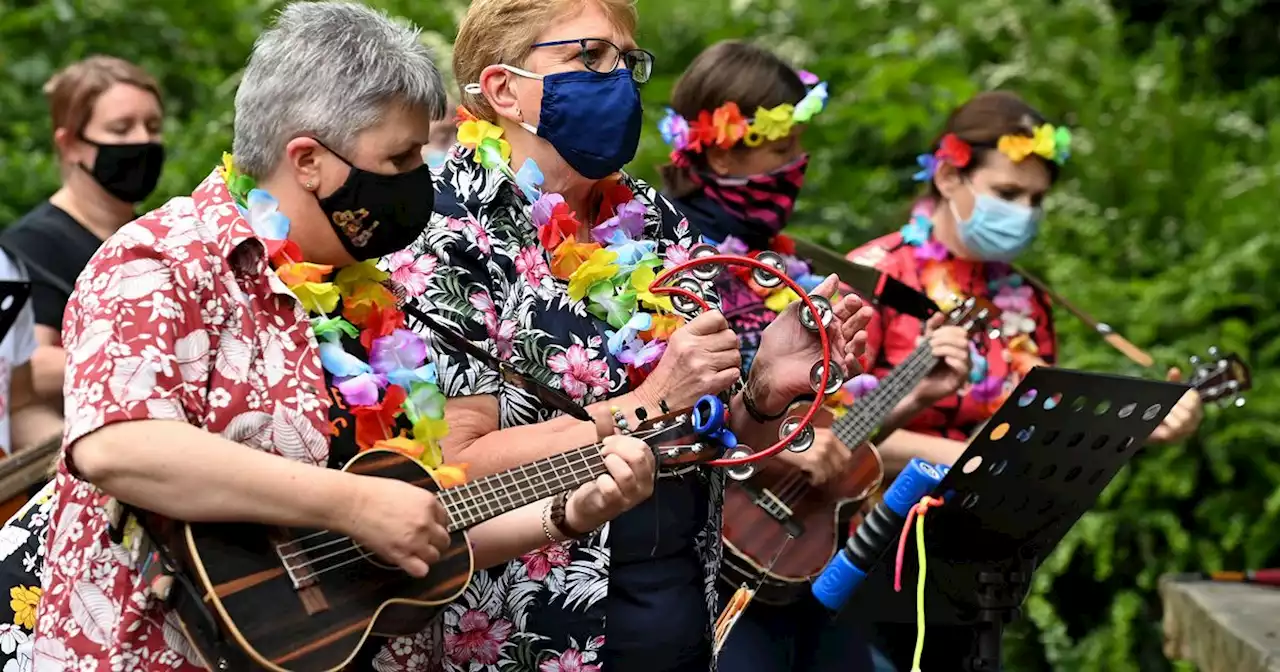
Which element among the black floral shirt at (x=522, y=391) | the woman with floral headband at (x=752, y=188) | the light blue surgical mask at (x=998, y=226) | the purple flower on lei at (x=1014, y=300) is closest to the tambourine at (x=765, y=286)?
the black floral shirt at (x=522, y=391)

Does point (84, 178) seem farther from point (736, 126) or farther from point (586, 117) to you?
Result: point (586, 117)

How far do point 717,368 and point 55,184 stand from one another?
531 centimetres

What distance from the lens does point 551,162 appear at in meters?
3.31

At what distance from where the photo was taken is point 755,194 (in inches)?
174

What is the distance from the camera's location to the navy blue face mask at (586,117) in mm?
3254

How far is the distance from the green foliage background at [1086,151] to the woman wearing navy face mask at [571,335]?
9.03 feet

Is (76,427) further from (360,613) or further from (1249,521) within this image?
(1249,521)

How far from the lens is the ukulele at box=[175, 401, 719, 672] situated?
2443 millimetres

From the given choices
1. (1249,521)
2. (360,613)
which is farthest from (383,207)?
(1249,521)

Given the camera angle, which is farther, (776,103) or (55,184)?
(55,184)

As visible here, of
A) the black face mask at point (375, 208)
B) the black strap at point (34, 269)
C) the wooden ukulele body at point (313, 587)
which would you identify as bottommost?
the black strap at point (34, 269)

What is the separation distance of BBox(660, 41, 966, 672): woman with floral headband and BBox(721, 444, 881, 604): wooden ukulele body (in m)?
0.05

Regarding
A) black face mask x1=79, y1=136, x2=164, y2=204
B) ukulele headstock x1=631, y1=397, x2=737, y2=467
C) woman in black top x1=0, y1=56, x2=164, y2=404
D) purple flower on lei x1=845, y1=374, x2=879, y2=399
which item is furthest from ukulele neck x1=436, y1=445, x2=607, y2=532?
black face mask x1=79, y1=136, x2=164, y2=204

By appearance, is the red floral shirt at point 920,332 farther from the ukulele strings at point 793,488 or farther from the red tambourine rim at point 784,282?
the red tambourine rim at point 784,282
